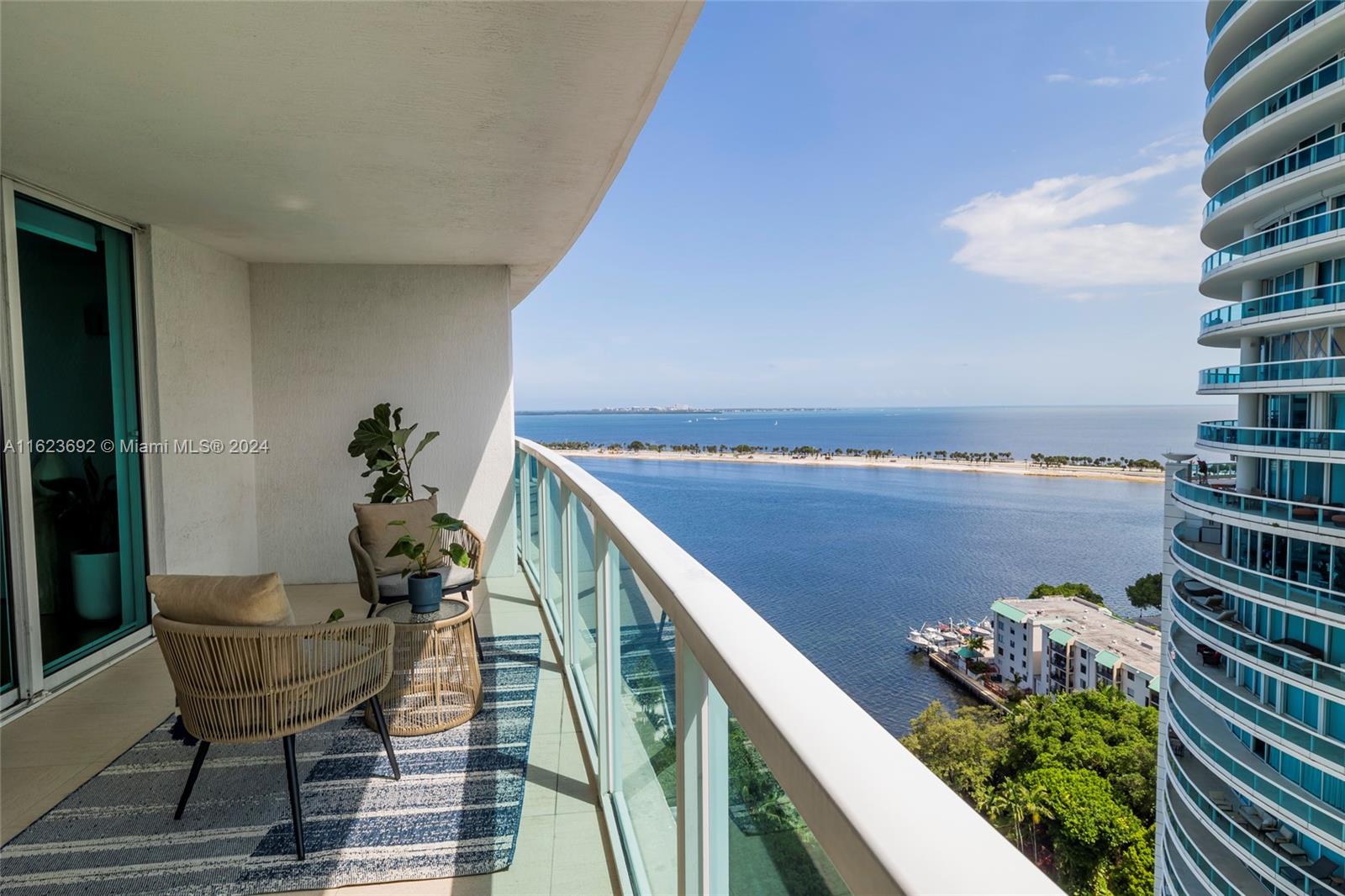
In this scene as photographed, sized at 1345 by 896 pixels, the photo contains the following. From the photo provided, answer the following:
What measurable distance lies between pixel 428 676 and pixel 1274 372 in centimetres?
1402

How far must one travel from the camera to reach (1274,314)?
11.5 metres

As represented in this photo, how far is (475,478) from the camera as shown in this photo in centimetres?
571

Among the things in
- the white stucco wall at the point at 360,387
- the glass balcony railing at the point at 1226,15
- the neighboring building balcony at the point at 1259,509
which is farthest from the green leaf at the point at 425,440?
the glass balcony railing at the point at 1226,15

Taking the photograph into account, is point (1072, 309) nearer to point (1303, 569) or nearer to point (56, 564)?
point (1303, 569)

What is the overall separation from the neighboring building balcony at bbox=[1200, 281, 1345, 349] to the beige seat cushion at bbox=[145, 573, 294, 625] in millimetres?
13853

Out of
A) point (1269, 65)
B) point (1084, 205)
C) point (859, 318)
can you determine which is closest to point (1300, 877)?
point (1269, 65)

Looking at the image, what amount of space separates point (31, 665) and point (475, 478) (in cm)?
288

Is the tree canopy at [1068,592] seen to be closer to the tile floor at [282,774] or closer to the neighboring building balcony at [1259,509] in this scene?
the neighboring building balcony at [1259,509]

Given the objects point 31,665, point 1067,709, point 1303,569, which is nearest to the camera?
point 31,665

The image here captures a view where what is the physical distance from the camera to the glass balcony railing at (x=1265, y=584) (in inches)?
398

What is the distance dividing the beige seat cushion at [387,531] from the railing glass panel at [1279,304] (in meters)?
13.4

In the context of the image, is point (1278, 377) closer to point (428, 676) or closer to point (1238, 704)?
point (1238, 704)

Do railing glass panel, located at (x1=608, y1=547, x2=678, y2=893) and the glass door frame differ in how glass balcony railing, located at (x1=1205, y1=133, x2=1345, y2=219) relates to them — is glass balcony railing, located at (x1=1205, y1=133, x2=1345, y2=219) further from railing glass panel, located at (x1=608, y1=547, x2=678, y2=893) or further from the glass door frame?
the glass door frame

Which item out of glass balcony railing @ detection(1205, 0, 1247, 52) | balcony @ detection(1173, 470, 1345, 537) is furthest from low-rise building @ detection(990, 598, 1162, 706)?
glass balcony railing @ detection(1205, 0, 1247, 52)
